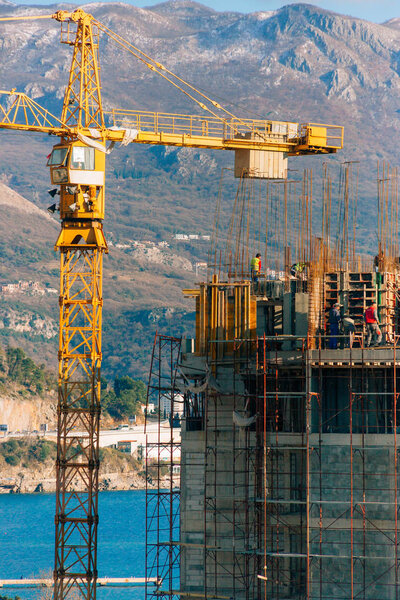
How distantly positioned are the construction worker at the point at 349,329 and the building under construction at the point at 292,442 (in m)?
0.13

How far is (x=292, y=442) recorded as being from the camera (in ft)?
204

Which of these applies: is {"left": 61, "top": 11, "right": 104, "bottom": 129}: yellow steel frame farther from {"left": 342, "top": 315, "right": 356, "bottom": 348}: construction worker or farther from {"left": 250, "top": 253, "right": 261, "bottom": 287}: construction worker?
{"left": 342, "top": 315, "right": 356, "bottom": 348}: construction worker

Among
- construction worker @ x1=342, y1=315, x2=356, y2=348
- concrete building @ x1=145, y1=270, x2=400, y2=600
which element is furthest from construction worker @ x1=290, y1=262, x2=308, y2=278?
construction worker @ x1=342, y1=315, x2=356, y2=348

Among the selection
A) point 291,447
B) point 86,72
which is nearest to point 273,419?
point 291,447

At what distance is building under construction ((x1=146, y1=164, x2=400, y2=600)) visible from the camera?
59.3m

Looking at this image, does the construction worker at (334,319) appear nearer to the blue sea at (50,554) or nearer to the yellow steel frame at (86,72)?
the yellow steel frame at (86,72)

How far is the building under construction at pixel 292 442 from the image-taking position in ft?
195

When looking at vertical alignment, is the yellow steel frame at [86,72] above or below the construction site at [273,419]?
above

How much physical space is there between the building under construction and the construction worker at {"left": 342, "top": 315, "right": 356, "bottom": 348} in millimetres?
132

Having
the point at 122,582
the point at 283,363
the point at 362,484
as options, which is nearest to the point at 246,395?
the point at 283,363

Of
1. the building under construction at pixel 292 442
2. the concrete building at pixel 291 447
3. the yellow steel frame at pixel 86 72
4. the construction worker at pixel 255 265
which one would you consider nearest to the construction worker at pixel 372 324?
the building under construction at pixel 292 442

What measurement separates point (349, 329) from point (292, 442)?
6.22 m

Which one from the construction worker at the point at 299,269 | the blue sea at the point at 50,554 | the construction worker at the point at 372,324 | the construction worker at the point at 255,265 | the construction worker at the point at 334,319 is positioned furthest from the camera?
the blue sea at the point at 50,554

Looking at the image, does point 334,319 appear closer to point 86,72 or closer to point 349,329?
point 349,329
